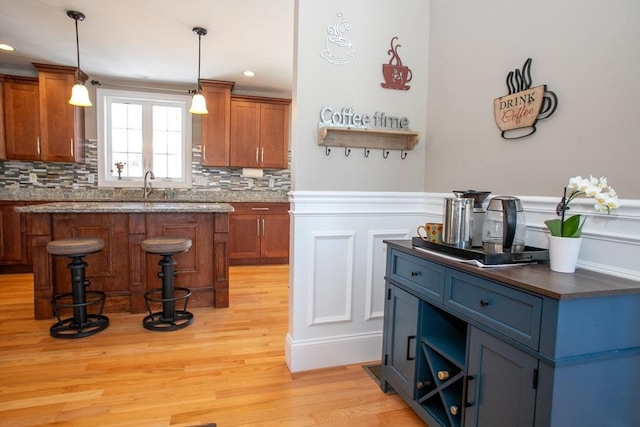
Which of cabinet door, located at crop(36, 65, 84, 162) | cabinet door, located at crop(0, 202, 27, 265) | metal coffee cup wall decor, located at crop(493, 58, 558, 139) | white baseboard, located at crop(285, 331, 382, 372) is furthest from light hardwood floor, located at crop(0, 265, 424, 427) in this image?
cabinet door, located at crop(36, 65, 84, 162)

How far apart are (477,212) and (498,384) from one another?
78cm

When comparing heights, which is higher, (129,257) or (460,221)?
(460,221)

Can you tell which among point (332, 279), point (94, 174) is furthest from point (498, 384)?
point (94, 174)

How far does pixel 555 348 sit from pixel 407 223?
150 cm

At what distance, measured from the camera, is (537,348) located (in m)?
1.12

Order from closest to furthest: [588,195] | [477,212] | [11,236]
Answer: [588,195]
[477,212]
[11,236]

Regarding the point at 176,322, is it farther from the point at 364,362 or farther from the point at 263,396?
the point at 364,362

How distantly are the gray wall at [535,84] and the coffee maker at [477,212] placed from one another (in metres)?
0.18

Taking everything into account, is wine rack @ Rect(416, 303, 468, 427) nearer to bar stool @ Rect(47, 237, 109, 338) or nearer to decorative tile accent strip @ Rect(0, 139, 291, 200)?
bar stool @ Rect(47, 237, 109, 338)

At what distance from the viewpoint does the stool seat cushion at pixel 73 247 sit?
2647mm

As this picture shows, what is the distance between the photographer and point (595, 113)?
1399mm

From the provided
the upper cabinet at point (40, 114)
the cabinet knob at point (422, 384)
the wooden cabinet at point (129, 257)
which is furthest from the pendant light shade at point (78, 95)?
the cabinet knob at point (422, 384)

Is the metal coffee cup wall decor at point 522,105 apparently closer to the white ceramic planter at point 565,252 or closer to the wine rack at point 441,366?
the white ceramic planter at point 565,252

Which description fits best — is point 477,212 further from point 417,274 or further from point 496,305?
point 496,305
